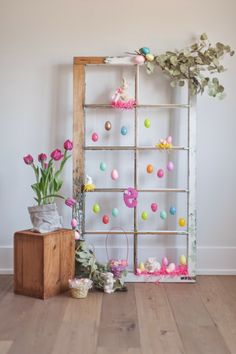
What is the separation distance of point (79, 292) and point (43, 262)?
10.5 inches

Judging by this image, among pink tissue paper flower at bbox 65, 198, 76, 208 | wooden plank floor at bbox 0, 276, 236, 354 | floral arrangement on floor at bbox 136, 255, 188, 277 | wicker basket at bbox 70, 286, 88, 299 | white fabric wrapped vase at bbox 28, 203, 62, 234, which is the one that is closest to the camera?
wooden plank floor at bbox 0, 276, 236, 354

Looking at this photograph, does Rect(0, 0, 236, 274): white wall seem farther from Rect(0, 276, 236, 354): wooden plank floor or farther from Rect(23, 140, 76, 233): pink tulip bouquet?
Rect(0, 276, 236, 354): wooden plank floor

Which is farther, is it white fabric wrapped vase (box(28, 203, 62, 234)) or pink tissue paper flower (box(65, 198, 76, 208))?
pink tissue paper flower (box(65, 198, 76, 208))

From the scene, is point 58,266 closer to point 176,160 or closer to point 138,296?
point 138,296

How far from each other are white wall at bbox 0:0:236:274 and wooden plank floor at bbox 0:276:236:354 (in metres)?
0.52

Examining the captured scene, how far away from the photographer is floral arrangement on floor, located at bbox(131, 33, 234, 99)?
2.85 meters

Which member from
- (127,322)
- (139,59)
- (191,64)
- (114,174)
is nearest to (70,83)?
(139,59)

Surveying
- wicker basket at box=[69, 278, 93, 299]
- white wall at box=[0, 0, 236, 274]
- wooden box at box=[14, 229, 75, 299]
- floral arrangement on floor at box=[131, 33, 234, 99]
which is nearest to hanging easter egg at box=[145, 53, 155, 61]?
floral arrangement on floor at box=[131, 33, 234, 99]

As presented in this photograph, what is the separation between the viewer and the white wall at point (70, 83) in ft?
10.00

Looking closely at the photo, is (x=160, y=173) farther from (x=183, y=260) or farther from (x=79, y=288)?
(x=79, y=288)

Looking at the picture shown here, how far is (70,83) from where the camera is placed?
3070 mm

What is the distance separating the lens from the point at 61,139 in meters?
3.09

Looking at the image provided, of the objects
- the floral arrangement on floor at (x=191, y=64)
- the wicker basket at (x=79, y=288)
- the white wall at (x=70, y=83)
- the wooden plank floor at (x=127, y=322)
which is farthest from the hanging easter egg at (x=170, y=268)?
the floral arrangement on floor at (x=191, y=64)

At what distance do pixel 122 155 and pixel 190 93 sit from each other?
62cm
